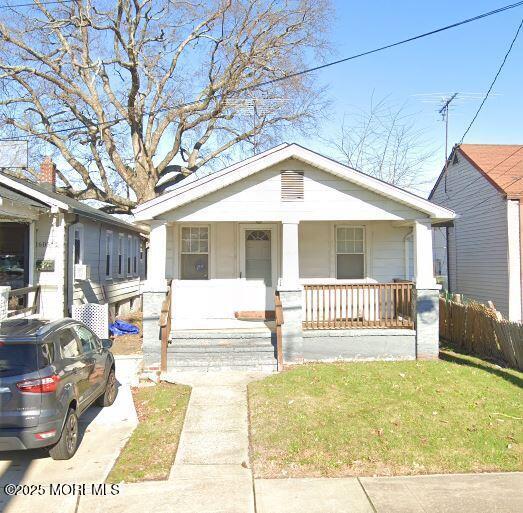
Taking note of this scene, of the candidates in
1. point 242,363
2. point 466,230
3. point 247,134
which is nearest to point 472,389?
point 242,363

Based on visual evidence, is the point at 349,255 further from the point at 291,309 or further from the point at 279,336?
the point at 279,336

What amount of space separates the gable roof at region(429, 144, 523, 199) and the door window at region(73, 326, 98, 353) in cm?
1361

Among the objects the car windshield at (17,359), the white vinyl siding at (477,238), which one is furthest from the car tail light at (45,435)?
the white vinyl siding at (477,238)

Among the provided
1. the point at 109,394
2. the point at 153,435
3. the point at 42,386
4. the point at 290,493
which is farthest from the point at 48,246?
the point at 290,493

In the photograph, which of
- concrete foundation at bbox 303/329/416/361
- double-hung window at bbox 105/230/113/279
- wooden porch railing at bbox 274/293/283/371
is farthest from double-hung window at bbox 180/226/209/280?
double-hung window at bbox 105/230/113/279

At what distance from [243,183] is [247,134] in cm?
1589

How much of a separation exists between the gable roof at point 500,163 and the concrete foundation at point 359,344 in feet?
25.8

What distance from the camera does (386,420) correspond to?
6.76 metres

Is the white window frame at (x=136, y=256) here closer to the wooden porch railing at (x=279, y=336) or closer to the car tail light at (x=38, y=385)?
the wooden porch railing at (x=279, y=336)

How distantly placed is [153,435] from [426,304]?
6675 millimetres

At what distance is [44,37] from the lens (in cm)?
2245

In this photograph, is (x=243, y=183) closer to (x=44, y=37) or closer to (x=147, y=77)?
(x=147, y=77)

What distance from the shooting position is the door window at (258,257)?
12.3m

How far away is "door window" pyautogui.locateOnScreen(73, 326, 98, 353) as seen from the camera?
6.91 meters
